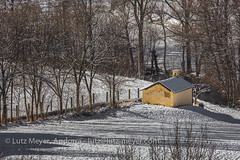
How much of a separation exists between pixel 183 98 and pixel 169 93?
4.54ft

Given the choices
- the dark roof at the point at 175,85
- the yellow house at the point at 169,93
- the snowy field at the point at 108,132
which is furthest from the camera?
the dark roof at the point at 175,85

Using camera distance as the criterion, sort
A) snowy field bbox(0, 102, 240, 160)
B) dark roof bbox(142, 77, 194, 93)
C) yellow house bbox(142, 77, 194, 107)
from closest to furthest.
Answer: snowy field bbox(0, 102, 240, 160) < yellow house bbox(142, 77, 194, 107) < dark roof bbox(142, 77, 194, 93)

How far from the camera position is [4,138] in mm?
12836

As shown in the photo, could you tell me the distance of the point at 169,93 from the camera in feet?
68.7

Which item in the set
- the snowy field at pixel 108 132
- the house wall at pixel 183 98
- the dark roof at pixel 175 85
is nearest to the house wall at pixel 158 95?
the dark roof at pixel 175 85

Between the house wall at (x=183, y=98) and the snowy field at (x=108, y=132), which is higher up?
the house wall at (x=183, y=98)

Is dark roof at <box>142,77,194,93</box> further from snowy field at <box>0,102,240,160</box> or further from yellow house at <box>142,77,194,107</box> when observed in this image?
snowy field at <box>0,102,240,160</box>

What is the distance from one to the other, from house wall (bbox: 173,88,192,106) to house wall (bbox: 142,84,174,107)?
358mm

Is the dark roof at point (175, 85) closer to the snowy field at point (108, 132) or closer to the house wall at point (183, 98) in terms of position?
the house wall at point (183, 98)

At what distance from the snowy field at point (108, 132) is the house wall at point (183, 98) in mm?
714

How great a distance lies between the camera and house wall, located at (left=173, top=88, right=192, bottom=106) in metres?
21.1

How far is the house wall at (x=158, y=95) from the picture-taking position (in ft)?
68.8

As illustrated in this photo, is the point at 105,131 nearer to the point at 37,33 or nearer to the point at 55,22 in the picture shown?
the point at 37,33

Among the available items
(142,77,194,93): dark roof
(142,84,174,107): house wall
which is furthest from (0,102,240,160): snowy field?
(142,77,194,93): dark roof
